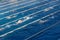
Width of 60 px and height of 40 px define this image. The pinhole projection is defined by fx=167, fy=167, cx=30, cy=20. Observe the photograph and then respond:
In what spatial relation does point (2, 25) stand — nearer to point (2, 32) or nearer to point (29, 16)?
point (2, 32)

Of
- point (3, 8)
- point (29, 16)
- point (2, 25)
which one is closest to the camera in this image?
point (2, 25)

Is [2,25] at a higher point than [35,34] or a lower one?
higher

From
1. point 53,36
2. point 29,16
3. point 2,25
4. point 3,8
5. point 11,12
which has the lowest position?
point 53,36

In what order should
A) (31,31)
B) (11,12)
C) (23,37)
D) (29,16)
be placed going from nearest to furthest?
(23,37)
(31,31)
(29,16)
(11,12)

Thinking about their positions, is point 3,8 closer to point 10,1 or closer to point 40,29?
point 10,1

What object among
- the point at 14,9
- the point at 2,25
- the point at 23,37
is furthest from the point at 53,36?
the point at 14,9

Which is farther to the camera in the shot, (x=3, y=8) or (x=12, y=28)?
(x=3, y=8)
